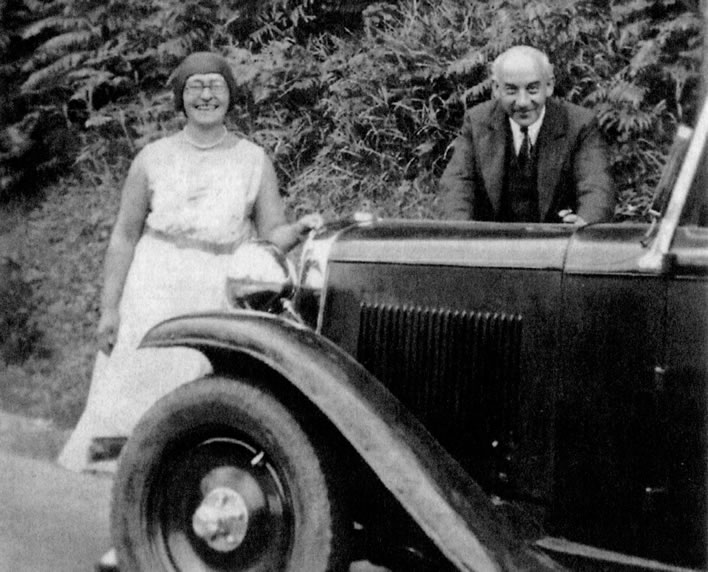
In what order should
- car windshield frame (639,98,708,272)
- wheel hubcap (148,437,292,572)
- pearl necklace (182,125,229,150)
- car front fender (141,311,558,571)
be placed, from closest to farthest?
car front fender (141,311,558,571), car windshield frame (639,98,708,272), wheel hubcap (148,437,292,572), pearl necklace (182,125,229,150)

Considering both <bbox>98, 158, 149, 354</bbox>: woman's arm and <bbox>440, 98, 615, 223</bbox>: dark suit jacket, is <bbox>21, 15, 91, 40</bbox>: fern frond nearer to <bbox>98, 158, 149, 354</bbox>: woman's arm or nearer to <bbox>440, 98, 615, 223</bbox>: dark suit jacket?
<bbox>98, 158, 149, 354</bbox>: woman's arm

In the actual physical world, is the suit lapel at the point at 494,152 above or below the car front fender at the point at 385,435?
above

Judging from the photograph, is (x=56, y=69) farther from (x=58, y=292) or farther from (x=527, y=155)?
(x=527, y=155)

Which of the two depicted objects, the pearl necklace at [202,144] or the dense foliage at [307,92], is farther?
the dense foliage at [307,92]

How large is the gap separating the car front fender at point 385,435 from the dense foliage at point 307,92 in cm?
275

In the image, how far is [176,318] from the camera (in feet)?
9.89

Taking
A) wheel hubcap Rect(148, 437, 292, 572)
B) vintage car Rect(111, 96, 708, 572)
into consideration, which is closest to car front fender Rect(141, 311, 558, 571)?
vintage car Rect(111, 96, 708, 572)

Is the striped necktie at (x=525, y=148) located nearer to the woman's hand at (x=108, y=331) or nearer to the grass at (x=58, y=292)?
the woman's hand at (x=108, y=331)

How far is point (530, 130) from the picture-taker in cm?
402

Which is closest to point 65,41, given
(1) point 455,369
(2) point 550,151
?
(2) point 550,151

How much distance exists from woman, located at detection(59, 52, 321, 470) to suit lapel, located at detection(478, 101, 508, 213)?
2.90 feet

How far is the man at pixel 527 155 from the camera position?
12.9ft

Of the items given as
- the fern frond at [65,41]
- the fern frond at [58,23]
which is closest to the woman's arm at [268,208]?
the fern frond at [65,41]

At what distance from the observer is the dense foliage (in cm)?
589
